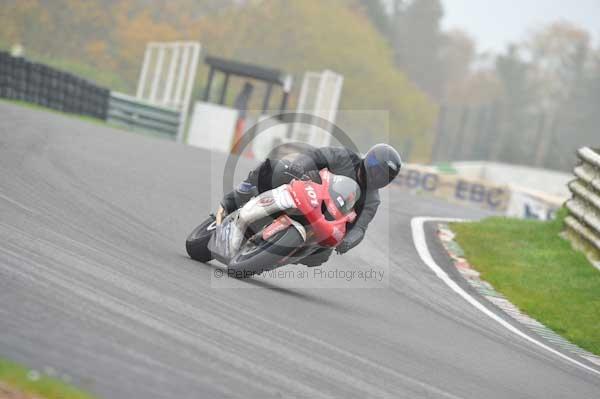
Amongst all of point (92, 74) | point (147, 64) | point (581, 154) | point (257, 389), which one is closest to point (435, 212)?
point (581, 154)

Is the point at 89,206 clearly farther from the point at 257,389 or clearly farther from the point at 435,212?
the point at 435,212

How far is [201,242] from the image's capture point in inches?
330

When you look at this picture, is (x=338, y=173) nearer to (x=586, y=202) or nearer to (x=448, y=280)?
(x=448, y=280)

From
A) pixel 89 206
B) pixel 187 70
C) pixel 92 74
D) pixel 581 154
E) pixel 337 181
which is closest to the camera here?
pixel 337 181

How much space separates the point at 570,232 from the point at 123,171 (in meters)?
6.59

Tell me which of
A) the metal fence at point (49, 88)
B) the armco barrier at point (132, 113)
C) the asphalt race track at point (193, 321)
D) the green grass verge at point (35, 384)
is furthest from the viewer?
the armco barrier at point (132, 113)

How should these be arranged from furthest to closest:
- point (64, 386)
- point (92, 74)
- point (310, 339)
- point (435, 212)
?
point (92, 74)
point (435, 212)
point (310, 339)
point (64, 386)

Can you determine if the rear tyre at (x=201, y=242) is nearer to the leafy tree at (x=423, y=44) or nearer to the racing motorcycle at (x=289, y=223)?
the racing motorcycle at (x=289, y=223)

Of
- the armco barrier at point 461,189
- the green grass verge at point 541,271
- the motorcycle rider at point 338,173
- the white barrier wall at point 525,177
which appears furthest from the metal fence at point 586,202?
the white barrier wall at point 525,177

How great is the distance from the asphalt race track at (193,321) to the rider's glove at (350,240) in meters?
0.48

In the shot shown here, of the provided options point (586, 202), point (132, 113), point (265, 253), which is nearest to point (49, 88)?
point (132, 113)

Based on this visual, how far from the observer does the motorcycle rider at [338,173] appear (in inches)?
308

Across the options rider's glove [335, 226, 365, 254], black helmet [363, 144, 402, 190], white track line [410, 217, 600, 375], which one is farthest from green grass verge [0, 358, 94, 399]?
white track line [410, 217, 600, 375]

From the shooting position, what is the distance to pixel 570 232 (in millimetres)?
14352
